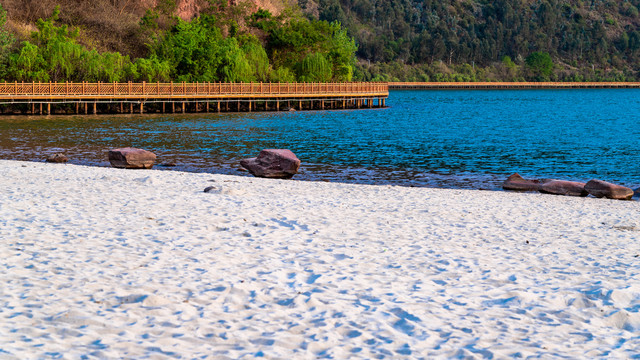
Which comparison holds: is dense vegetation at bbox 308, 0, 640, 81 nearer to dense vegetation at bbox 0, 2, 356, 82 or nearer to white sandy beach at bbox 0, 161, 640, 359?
dense vegetation at bbox 0, 2, 356, 82

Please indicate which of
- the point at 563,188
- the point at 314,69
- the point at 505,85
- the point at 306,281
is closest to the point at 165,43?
the point at 314,69

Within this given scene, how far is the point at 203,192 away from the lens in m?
13.8

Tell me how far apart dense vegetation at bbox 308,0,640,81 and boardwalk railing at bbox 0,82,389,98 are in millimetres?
95216

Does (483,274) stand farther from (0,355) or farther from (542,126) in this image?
(542,126)

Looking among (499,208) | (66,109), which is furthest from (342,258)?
(66,109)

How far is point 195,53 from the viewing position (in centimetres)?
5934

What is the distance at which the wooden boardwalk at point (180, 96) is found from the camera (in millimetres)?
45625

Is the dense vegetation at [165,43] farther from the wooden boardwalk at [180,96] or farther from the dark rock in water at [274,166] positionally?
the dark rock in water at [274,166]

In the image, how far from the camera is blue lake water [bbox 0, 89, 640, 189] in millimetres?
22552

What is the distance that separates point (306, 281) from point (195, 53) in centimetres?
5512

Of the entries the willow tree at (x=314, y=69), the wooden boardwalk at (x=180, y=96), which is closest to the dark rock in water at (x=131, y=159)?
the wooden boardwalk at (x=180, y=96)

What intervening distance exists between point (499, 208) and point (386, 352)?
8781mm

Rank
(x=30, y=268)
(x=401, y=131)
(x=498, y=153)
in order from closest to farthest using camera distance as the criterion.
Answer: (x=30, y=268) → (x=498, y=153) → (x=401, y=131)

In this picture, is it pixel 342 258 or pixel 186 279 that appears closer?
pixel 186 279
